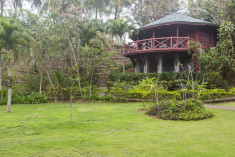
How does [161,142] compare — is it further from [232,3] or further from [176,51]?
[232,3]

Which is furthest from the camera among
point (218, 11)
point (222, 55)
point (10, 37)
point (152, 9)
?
point (152, 9)

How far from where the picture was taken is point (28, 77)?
1669 centimetres

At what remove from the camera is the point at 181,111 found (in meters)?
8.33

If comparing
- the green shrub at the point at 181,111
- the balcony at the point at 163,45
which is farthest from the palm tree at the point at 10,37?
the balcony at the point at 163,45

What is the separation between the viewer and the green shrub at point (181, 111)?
312 inches

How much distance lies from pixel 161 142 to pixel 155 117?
377cm

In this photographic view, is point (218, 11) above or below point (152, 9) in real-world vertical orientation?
below

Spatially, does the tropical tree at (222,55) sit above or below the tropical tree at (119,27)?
below

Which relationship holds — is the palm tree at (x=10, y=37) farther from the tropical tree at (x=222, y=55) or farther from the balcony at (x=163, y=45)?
the tropical tree at (x=222, y=55)

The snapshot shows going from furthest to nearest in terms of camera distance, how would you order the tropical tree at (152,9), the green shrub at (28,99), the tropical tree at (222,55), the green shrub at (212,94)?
1. the tropical tree at (152,9)
2. the tropical tree at (222,55)
3. the green shrub at (28,99)
4. the green shrub at (212,94)

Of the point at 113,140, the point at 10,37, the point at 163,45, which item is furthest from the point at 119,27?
the point at 113,140

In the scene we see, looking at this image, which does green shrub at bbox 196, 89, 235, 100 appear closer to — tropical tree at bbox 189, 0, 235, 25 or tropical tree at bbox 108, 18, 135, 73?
tropical tree at bbox 189, 0, 235, 25

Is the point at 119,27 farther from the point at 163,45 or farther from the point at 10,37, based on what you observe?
the point at 10,37

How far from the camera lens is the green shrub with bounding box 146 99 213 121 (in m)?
7.93
